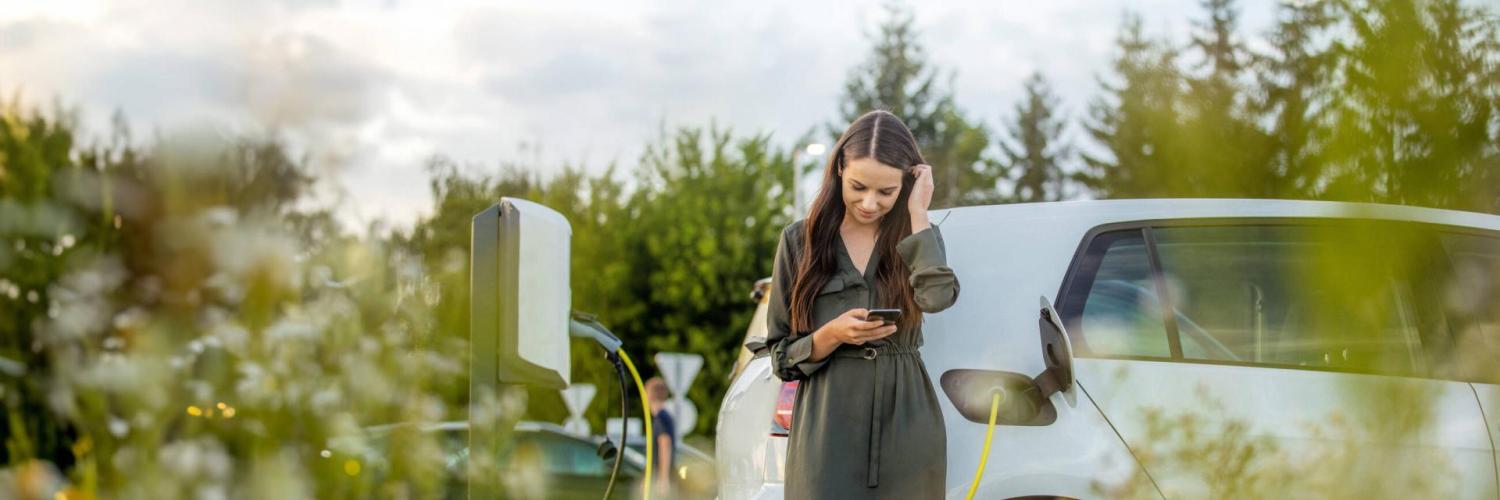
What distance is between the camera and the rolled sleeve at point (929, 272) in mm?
2688

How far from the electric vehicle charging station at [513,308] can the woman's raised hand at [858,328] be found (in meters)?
0.46

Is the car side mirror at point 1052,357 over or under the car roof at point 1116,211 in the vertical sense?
under

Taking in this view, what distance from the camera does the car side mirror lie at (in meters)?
2.94

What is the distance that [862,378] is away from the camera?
277cm

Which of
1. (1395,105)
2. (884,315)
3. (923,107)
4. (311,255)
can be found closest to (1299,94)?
(1395,105)

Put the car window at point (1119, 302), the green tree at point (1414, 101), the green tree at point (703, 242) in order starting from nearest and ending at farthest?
the green tree at point (1414, 101), the car window at point (1119, 302), the green tree at point (703, 242)

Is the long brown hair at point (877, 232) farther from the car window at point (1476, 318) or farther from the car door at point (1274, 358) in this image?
the car window at point (1476, 318)

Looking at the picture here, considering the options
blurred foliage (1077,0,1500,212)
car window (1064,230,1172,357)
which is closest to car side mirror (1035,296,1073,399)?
car window (1064,230,1172,357)

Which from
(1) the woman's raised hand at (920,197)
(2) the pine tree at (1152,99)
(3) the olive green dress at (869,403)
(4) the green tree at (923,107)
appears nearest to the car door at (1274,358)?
(2) the pine tree at (1152,99)

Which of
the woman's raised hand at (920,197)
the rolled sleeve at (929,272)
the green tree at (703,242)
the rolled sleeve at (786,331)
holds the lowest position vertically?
the green tree at (703,242)

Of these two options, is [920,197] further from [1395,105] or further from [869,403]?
[1395,105]

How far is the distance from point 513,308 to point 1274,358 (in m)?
1.66

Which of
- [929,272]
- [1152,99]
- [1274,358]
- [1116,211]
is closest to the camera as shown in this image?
[1152,99]

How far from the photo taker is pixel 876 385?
2.76m
